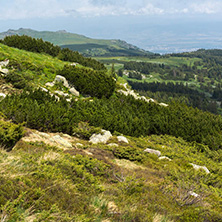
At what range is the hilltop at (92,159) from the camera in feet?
15.1

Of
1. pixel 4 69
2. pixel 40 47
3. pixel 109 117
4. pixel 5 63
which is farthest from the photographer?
pixel 40 47

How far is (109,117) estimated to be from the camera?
18656 millimetres

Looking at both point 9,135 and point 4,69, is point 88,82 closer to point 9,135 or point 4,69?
point 4,69

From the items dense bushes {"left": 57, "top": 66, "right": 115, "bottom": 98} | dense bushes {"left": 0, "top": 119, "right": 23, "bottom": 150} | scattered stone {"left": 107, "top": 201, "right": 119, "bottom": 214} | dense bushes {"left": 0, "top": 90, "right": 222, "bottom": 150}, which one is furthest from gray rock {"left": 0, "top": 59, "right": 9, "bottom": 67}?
scattered stone {"left": 107, "top": 201, "right": 119, "bottom": 214}

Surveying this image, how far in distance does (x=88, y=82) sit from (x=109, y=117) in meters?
9.66

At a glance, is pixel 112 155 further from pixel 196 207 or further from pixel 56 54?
pixel 56 54

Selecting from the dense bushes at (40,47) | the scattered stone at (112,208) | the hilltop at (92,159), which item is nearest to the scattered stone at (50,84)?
the hilltop at (92,159)

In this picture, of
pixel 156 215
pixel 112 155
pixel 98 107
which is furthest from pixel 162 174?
pixel 98 107

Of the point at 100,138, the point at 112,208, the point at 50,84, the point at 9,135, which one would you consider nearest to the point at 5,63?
the point at 50,84

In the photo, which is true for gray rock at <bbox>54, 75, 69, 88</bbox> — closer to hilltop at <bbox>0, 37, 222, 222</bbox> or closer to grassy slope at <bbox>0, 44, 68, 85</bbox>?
hilltop at <bbox>0, 37, 222, 222</bbox>

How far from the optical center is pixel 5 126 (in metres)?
9.04

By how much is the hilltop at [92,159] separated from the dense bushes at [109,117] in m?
0.08

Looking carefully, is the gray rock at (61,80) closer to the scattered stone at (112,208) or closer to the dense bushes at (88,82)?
the dense bushes at (88,82)

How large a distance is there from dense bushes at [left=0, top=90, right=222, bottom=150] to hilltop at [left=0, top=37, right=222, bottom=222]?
0.08 m
